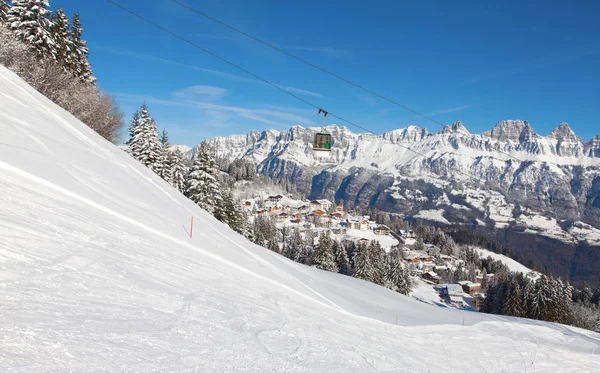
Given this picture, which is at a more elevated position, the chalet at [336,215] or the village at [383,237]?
the chalet at [336,215]

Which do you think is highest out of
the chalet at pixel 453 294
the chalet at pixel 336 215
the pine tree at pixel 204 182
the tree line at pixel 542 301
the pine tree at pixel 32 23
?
the pine tree at pixel 32 23

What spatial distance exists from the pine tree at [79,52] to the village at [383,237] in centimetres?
4028

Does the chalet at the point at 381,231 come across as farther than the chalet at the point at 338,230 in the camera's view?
Yes

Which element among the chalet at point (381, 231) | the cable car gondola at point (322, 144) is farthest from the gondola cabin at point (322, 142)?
the chalet at point (381, 231)

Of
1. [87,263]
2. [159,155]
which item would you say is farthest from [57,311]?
[159,155]

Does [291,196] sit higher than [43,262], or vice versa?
[291,196]

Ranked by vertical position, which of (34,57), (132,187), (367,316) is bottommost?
(367,316)

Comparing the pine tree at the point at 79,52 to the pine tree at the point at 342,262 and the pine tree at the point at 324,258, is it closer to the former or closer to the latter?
the pine tree at the point at 324,258

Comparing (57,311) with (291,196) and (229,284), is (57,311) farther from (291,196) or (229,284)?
(291,196)

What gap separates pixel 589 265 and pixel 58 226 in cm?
23670

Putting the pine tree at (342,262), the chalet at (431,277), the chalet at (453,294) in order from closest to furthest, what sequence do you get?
the pine tree at (342,262) < the chalet at (453,294) < the chalet at (431,277)

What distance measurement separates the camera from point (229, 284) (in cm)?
793

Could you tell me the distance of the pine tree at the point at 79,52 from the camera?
32.5m

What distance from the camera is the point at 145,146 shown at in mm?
34094
